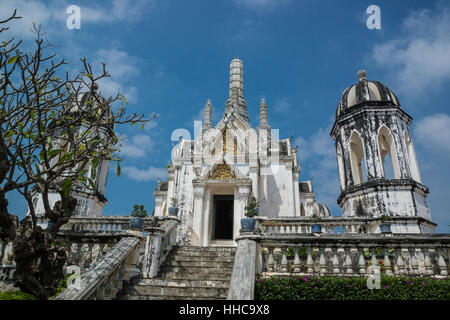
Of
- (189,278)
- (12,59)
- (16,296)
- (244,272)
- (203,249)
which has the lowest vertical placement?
(16,296)

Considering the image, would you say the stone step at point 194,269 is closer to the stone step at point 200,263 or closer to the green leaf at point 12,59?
the stone step at point 200,263

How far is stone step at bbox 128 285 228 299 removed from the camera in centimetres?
671

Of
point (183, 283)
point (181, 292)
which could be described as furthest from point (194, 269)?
point (181, 292)

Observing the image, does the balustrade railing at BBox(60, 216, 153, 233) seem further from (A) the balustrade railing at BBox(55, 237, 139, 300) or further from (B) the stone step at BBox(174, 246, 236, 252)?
(A) the balustrade railing at BBox(55, 237, 139, 300)

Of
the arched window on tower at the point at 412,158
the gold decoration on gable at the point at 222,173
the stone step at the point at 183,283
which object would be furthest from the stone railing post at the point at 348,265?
the arched window on tower at the point at 412,158

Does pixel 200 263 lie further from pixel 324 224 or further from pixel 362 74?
pixel 362 74

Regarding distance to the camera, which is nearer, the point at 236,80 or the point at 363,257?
the point at 363,257

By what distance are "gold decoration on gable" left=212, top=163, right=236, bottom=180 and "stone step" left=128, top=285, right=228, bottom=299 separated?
9.13 metres

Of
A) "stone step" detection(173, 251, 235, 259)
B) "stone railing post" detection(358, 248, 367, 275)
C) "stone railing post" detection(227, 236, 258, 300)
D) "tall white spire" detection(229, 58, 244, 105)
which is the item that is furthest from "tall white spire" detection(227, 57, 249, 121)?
"stone railing post" detection(358, 248, 367, 275)

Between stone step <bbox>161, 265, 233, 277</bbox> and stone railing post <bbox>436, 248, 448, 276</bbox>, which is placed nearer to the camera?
stone railing post <bbox>436, 248, 448, 276</bbox>

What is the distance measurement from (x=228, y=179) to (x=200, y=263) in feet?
23.5

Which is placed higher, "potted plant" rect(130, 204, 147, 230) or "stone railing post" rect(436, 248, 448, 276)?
"potted plant" rect(130, 204, 147, 230)

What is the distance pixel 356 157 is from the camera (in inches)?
661

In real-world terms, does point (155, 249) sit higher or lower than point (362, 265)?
higher
